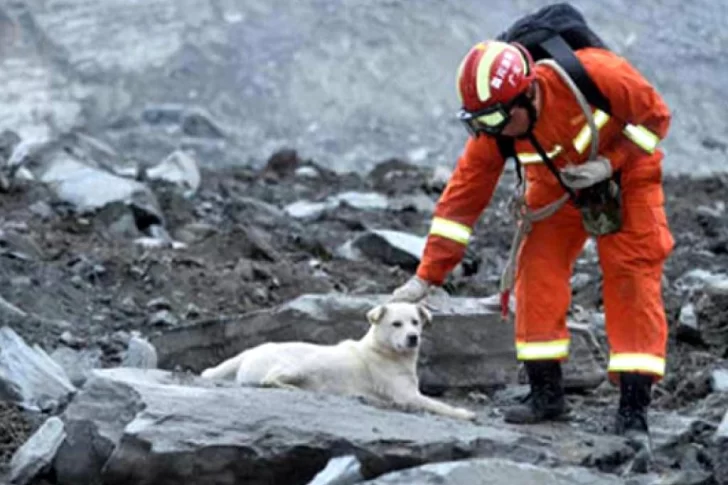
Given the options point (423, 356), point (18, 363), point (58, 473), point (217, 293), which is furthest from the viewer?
point (217, 293)

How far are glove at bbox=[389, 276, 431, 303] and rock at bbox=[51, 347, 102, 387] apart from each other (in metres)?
1.56

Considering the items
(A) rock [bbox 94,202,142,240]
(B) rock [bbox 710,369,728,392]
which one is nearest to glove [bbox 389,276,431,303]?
(B) rock [bbox 710,369,728,392]

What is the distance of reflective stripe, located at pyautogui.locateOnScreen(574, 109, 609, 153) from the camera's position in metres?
7.14

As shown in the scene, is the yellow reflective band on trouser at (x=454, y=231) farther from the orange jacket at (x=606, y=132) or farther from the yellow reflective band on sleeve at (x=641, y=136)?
the yellow reflective band on sleeve at (x=641, y=136)

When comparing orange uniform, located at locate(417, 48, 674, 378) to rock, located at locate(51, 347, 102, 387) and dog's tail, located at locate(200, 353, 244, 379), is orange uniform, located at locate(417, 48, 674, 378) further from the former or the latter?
rock, located at locate(51, 347, 102, 387)

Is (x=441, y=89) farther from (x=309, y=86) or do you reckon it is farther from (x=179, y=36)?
(x=179, y=36)

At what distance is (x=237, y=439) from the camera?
247 inches

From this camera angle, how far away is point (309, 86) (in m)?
23.9

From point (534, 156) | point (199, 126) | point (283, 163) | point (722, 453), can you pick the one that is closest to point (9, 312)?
point (534, 156)

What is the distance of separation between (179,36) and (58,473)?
18692mm

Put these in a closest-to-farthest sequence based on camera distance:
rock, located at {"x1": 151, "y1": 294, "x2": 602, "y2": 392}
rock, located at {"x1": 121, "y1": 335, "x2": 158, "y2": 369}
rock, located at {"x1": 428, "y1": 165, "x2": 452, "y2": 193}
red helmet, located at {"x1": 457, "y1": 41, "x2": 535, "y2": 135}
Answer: red helmet, located at {"x1": 457, "y1": 41, "x2": 535, "y2": 135}, rock, located at {"x1": 121, "y1": 335, "x2": 158, "y2": 369}, rock, located at {"x1": 151, "y1": 294, "x2": 602, "y2": 392}, rock, located at {"x1": 428, "y1": 165, "x2": 452, "y2": 193}

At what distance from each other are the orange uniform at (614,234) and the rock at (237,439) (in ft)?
2.00

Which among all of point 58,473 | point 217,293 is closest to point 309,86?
point 217,293

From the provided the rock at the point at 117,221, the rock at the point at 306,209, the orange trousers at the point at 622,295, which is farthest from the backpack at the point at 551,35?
the rock at the point at 306,209
